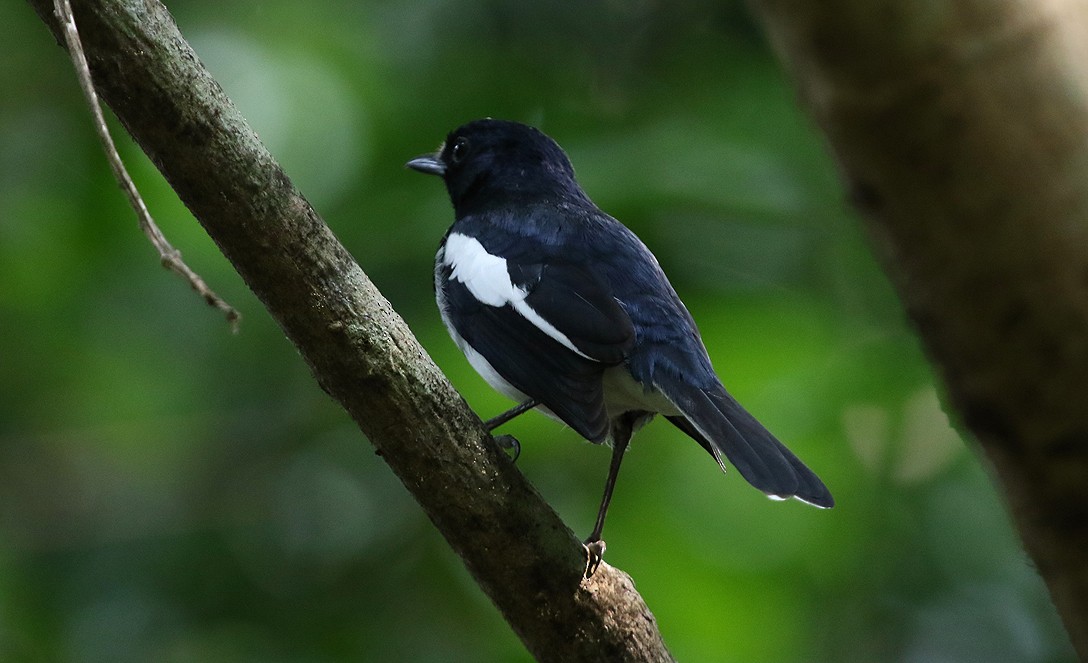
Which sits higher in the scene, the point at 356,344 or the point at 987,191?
the point at 987,191

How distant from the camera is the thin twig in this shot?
1.83 m

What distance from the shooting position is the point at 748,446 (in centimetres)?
306

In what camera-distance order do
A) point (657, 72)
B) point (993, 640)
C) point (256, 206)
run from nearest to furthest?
1. point (256, 206)
2. point (657, 72)
3. point (993, 640)

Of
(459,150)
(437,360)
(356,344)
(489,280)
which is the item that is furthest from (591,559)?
(459,150)

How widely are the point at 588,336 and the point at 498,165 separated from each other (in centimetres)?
127

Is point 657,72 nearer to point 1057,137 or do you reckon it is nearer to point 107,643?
point 107,643

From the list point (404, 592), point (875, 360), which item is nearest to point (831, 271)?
point (875, 360)

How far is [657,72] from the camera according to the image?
221 inches

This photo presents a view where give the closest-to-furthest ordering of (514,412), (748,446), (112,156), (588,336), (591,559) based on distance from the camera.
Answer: (112,156) < (591,559) < (748,446) < (588,336) < (514,412)

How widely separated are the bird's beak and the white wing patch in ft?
2.41

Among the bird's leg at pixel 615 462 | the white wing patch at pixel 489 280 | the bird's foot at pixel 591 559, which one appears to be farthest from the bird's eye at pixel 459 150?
the bird's foot at pixel 591 559

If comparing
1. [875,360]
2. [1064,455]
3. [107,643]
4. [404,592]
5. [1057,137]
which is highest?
[1057,137]

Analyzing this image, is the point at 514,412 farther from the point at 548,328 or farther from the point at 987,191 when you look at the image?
the point at 987,191

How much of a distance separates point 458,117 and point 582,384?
7.84 ft
